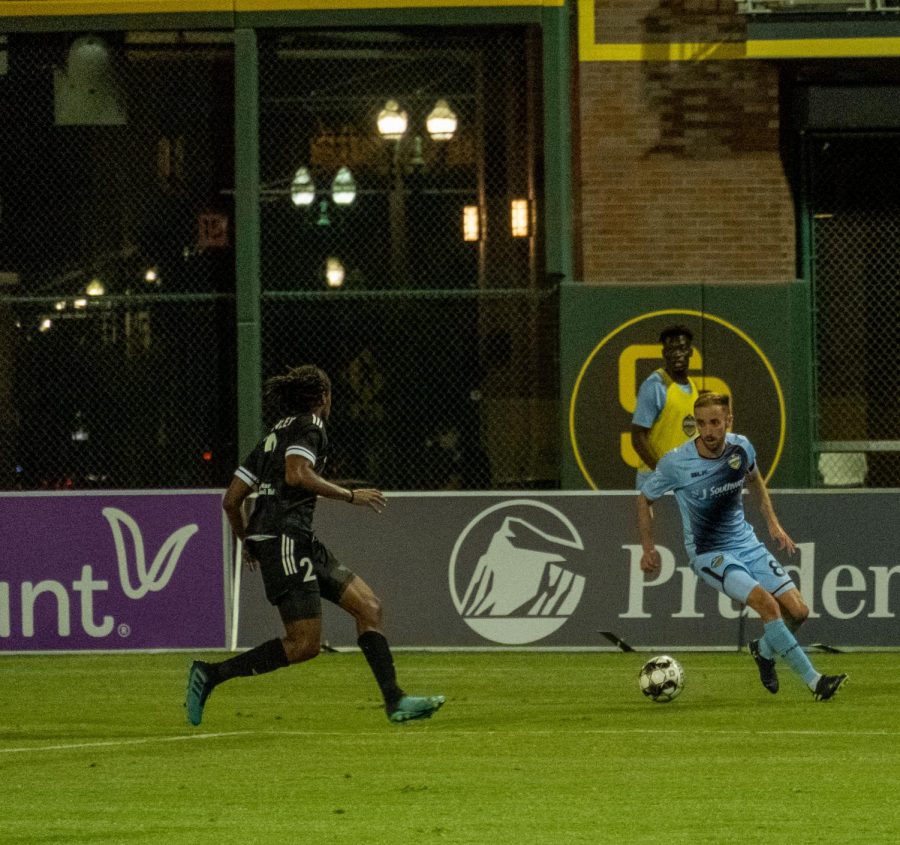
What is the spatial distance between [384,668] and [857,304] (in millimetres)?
9302

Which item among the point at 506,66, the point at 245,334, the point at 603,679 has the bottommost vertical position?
the point at 603,679

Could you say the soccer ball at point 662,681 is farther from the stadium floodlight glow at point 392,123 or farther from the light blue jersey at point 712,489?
the stadium floodlight glow at point 392,123

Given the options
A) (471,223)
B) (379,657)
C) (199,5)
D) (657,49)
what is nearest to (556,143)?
(657,49)

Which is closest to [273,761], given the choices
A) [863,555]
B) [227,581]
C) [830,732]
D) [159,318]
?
[830,732]

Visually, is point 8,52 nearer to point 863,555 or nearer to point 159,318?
point 159,318

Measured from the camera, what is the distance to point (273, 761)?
8.67 metres

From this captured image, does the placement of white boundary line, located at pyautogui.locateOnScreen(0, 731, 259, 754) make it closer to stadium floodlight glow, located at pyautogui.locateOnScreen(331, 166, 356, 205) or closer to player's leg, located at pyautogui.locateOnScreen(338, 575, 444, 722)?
player's leg, located at pyautogui.locateOnScreen(338, 575, 444, 722)

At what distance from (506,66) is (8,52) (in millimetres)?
4698

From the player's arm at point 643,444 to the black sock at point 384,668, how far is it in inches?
166

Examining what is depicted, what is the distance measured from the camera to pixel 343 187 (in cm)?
1781

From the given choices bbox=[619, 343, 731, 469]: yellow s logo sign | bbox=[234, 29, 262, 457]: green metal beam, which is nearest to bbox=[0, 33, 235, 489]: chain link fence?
bbox=[234, 29, 262, 457]: green metal beam

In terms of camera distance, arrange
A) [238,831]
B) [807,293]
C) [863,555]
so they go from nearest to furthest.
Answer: [238,831], [863,555], [807,293]

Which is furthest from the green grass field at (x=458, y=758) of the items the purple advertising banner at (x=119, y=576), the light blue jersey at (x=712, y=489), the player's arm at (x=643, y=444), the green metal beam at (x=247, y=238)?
the green metal beam at (x=247, y=238)

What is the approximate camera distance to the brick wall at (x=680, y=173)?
17.0 metres
